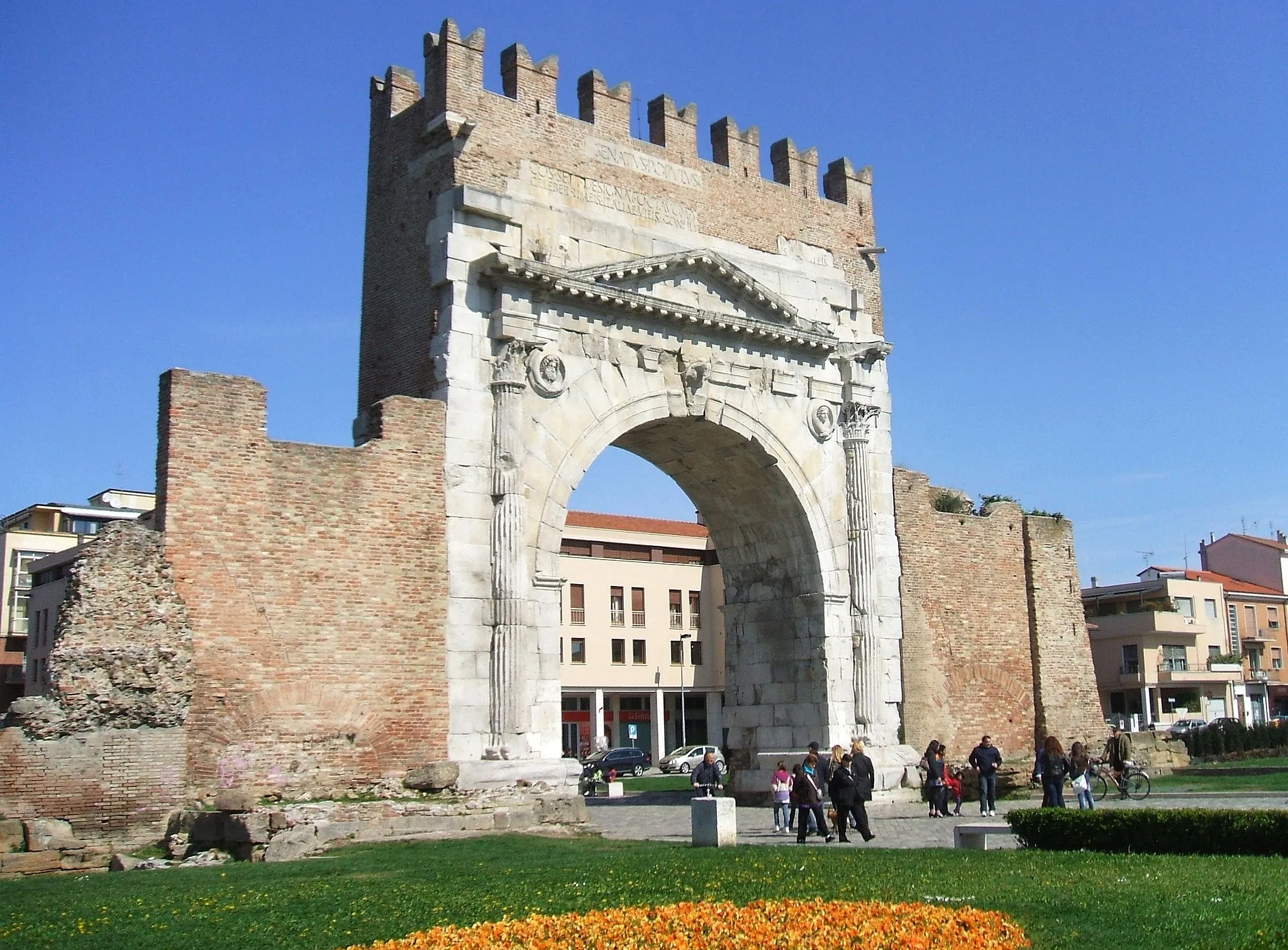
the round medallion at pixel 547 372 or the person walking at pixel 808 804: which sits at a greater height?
the round medallion at pixel 547 372

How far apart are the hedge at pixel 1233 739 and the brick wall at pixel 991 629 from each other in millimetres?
9619

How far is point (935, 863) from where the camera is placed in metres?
12.1

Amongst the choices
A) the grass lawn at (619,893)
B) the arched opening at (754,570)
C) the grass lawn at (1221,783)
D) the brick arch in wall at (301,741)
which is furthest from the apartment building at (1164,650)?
the grass lawn at (619,893)

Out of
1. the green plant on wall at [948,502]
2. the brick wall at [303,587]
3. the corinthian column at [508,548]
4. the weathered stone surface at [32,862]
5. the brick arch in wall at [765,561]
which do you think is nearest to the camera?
the weathered stone surface at [32,862]

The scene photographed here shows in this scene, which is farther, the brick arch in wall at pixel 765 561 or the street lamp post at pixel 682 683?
the street lamp post at pixel 682 683

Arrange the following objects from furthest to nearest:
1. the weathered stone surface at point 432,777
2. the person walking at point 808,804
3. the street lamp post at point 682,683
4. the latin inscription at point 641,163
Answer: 1. the street lamp post at point 682,683
2. the latin inscription at point 641,163
3. the weathered stone surface at point 432,777
4. the person walking at point 808,804

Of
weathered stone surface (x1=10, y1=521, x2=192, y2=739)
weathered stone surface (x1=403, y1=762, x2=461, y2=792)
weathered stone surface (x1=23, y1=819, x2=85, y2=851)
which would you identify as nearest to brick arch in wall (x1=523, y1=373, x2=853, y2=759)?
weathered stone surface (x1=403, y1=762, x2=461, y2=792)

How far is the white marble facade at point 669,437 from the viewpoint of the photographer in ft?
60.5

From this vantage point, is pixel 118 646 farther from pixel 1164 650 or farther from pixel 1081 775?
pixel 1164 650

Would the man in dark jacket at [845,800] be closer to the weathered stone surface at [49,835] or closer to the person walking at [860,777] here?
the person walking at [860,777]

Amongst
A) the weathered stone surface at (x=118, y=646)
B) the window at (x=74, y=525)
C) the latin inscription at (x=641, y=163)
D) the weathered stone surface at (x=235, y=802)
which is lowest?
the weathered stone surface at (x=235, y=802)

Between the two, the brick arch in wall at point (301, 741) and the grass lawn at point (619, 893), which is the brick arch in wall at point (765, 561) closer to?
the brick arch in wall at point (301, 741)

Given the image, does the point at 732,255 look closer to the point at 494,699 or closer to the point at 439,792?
the point at 494,699

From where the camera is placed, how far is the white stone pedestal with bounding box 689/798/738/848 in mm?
14438
